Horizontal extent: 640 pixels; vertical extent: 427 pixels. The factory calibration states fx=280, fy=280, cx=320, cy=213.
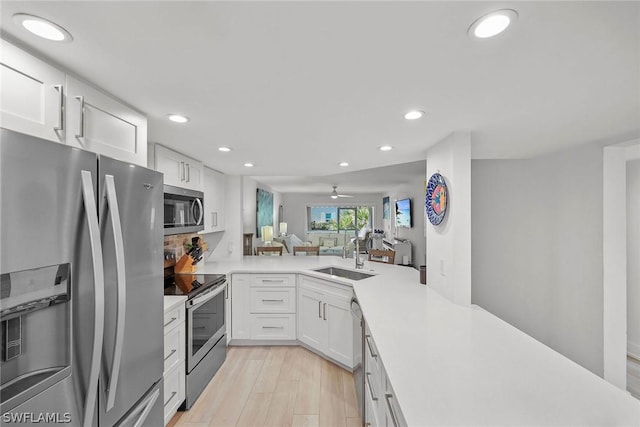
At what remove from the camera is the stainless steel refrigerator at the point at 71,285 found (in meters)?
0.82

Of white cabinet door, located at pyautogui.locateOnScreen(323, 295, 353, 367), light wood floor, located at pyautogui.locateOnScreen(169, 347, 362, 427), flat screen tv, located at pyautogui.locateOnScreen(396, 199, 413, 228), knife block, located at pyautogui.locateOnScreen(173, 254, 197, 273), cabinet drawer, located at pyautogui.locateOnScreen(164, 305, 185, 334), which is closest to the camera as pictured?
cabinet drawer, located at pyautogui.locateOnScreen(164, 305, 185, 334)

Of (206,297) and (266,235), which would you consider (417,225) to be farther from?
(206,297)

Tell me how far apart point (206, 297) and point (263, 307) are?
95 cm

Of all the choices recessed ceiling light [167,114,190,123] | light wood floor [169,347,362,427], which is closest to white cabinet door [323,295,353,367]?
light wood floor [169,347,362,427]

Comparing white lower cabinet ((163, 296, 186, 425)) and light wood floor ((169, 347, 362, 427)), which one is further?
light wood floor ((169, 347, 362, 427))

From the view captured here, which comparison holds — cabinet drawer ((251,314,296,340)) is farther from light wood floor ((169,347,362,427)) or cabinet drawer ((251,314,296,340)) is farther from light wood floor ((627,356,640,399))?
light wood floor ((627,356,640,399))

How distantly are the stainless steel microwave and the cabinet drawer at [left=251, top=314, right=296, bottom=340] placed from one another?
50.9 inches

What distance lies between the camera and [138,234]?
135cm

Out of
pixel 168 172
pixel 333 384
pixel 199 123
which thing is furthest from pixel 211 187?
pixel 333 384

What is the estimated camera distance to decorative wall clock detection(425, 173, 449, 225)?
2121mm

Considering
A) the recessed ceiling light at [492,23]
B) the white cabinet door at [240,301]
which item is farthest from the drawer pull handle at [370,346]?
the white cabinet door at [240,301]

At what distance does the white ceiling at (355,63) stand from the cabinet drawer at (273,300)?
77.3 inches

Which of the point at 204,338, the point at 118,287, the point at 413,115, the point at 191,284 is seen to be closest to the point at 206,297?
the point at 191,284

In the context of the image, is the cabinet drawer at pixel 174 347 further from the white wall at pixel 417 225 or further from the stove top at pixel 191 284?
the white wall at pixel 417 225
